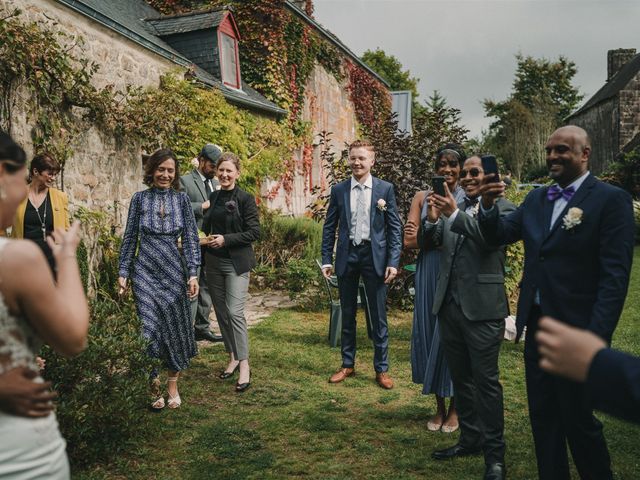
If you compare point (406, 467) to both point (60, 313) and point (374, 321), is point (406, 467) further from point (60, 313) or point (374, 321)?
point (60, 313)

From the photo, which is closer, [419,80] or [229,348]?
[229,348]

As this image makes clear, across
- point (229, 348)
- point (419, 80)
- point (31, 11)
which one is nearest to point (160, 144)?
point (31, 11)

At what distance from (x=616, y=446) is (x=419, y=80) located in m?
54.4

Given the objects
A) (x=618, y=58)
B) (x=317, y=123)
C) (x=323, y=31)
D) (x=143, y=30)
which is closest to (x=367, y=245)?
(x=143, y=30)

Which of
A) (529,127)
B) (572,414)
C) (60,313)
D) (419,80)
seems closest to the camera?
(60,313)

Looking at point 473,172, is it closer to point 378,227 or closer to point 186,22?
point 378,227

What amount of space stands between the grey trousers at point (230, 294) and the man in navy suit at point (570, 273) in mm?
2989

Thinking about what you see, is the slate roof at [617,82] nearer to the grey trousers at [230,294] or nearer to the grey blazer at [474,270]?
the grey trousers at [230,294]

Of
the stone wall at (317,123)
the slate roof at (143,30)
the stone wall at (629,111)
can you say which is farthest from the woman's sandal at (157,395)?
the stone wall at (629,111)

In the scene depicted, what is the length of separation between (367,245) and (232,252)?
4.37ft

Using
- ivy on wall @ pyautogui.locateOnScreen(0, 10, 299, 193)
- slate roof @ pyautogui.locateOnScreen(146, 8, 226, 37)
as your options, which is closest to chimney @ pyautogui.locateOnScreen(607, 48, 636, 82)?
slate roof @ pyautogui.locateOnScreen(146, 8, 226, 37)

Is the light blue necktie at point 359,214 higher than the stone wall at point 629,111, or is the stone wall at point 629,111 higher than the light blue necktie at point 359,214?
the stone wall at point 629,111

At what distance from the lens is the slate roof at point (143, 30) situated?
8.29 meters

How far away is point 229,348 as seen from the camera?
607 centimetres
